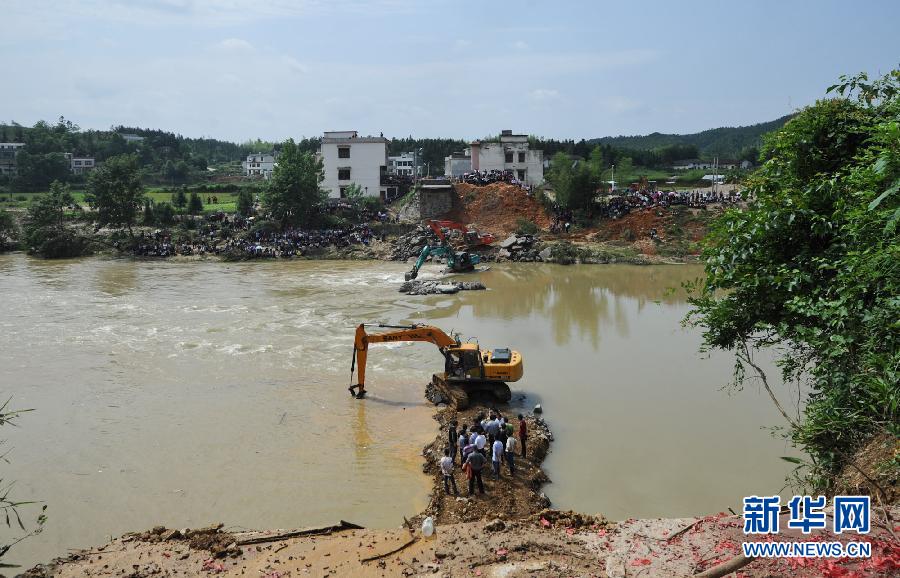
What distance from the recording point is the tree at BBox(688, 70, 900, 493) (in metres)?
8.47

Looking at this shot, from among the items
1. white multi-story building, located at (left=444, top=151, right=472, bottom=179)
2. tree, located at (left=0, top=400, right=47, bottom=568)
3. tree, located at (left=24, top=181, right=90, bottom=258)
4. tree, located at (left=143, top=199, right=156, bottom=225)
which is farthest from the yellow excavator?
white multi-story building, located at (left=444, top=151, right=472, bottom=179)

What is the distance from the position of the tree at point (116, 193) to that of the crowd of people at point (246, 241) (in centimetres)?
219

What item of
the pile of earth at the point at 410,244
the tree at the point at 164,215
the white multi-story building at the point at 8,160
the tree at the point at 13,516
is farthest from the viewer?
the white multi-story building at the point at 8,160

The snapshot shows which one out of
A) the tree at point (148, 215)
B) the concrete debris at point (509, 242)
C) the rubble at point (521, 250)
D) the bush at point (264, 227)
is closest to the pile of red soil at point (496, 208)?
the concrete debris at point (509, 242)

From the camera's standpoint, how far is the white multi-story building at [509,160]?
61969mm

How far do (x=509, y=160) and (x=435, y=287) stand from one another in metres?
33.3

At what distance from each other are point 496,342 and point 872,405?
15523 millimetres

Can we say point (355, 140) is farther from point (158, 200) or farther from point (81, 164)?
point (81, 164)

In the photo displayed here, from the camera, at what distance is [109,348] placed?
74.0 ft

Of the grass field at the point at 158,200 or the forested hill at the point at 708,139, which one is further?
the forested hill at the point at 708,139

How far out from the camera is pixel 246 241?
46.7m

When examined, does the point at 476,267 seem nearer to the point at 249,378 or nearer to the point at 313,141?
the point at 249,378

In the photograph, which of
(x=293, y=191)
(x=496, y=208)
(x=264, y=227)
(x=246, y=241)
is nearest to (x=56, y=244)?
Answer: (x=246, y=241)

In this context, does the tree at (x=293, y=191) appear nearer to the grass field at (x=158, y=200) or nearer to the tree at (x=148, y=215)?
the tree at (x=148, y=215)
